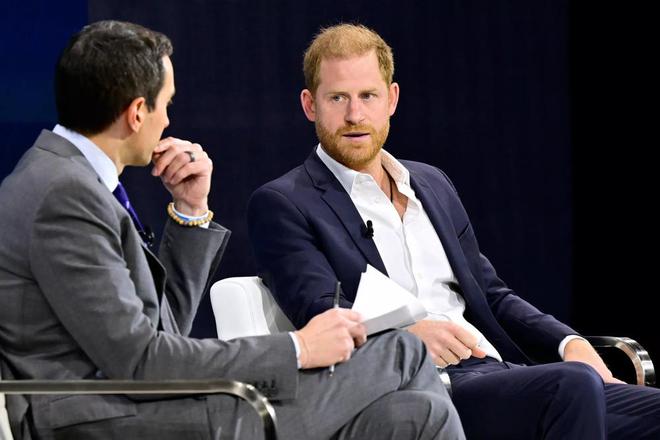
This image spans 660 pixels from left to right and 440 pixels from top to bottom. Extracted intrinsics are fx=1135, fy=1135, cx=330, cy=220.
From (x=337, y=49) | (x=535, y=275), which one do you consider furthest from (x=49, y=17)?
(x=535, y=275)

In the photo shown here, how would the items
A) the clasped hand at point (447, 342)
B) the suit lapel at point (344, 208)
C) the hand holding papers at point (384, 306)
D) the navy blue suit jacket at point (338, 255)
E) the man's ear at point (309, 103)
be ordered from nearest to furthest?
the hand holding papers at point (384, 306), the clasped hand at point (447, 342), the navy blue suit jacket at point (338, 255), the suit lapel at point (344, 208), the man's ear at point (309, 103)

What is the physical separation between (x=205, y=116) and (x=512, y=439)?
2.27 metres

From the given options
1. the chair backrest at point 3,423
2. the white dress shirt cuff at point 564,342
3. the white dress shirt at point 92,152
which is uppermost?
the white dress shirt at point 92,152

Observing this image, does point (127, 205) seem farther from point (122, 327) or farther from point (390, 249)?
point (390, 249)

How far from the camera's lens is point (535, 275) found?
18.3 feet

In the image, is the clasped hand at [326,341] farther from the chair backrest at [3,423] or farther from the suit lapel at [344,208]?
the suit lapel at [344,208]

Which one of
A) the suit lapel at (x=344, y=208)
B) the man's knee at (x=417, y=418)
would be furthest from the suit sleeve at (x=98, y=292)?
the suit lapel at (x=344, y=208)

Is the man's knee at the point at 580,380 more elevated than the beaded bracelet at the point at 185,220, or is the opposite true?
the beaded bracelet at the point at 185,220

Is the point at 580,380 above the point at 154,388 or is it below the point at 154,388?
below

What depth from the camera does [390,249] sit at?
3.50 m

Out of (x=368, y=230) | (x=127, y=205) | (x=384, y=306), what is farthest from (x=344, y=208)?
(x=127, y=205)

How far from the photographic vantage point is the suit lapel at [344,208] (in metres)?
3.42

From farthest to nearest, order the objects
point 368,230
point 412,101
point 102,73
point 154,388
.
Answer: point 412,101 < point 368,230 < point 102,73 < point 154,388

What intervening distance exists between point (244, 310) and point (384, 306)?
86 cm
